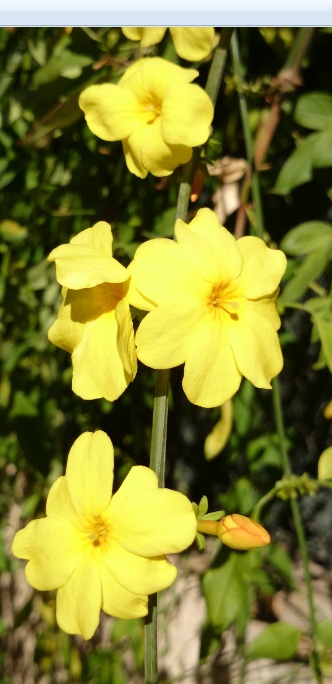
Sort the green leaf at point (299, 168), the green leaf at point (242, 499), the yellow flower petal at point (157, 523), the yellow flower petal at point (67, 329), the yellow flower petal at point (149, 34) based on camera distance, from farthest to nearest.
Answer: the green leaf at point (242, 499) < the green leaf at point (299, 168) < the yellow flower petal at point (149, 34) < the yellow flower petal at point (67, 329) < the yellow flower petal at point (157, 523)

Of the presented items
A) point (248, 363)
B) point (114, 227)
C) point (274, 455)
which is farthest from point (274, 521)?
point (248, 363)

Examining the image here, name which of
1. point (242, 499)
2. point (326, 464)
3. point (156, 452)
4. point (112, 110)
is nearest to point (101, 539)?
point (156, 452)

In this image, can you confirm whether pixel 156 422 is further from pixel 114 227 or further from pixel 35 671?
pixel 35 671

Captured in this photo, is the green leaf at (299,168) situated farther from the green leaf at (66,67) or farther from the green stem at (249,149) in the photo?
the green leaf at (66,67)

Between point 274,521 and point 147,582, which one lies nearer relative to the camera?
point 147,582

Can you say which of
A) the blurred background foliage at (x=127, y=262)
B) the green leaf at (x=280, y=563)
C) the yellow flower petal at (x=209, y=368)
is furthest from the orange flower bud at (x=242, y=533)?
the green leaf at (x=280, y=563)

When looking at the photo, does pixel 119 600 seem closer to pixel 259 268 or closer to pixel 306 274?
pixel 259 268

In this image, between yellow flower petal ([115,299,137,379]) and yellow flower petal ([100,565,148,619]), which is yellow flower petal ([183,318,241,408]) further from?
yellow flower petal ([100,565,148,619])
